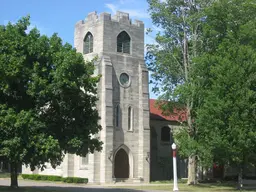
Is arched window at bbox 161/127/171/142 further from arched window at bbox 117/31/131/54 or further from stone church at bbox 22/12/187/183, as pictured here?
arched window at bbox 117/31/131/54

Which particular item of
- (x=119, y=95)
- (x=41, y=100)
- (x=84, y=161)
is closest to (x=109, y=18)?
(x=119, y=95)

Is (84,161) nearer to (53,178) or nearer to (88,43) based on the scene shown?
(53,178)

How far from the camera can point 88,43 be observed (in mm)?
44281

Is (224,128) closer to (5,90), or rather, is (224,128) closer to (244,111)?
(244,111)

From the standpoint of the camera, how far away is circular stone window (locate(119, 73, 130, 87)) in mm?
43000

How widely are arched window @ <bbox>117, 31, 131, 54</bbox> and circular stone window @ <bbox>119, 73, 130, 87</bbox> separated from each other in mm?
2485

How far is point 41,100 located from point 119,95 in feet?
61.0

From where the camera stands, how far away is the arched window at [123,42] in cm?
4388

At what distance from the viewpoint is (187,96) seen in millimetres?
36469

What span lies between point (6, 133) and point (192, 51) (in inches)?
853

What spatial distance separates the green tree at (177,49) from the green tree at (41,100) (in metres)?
14.1

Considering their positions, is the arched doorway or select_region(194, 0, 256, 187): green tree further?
the arched doorway

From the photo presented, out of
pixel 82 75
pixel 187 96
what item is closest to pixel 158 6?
pixel 187 96

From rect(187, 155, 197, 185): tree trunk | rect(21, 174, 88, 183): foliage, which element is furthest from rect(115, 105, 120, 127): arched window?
rect(187, 155, 197, 185): tree trunk
